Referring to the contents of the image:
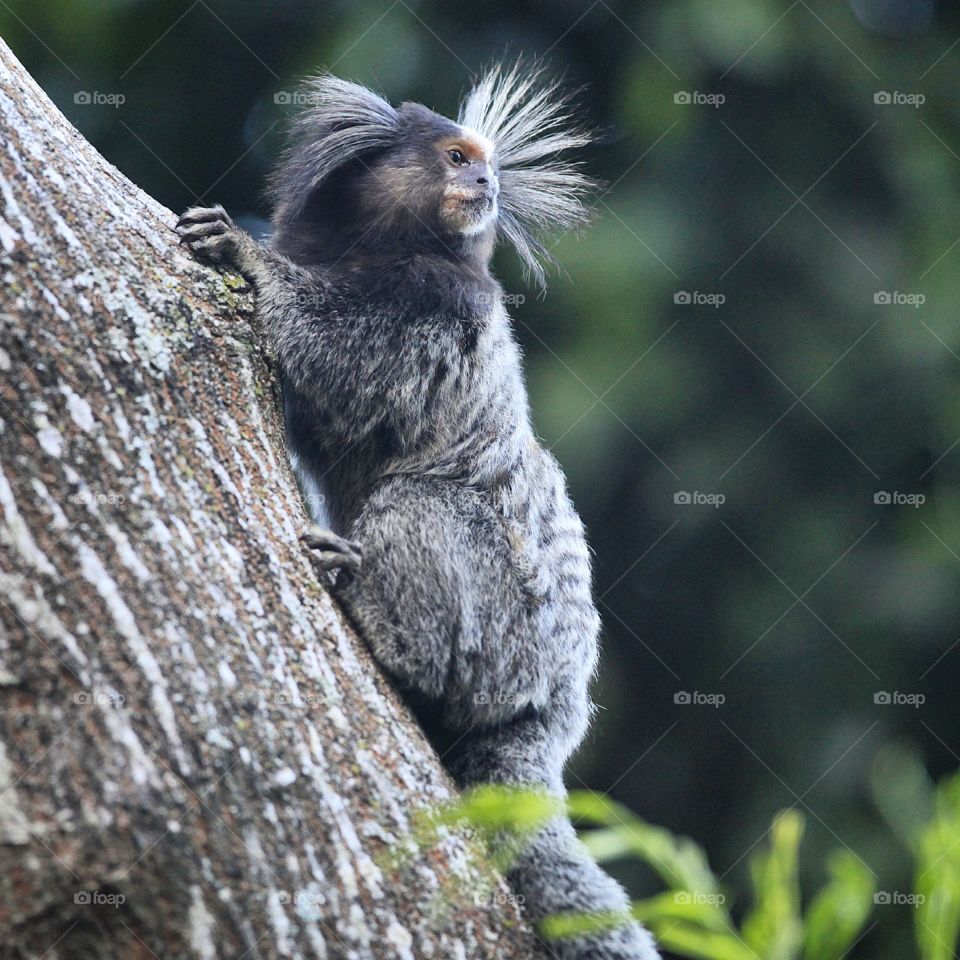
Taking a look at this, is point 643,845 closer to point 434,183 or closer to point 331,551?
point 331,551

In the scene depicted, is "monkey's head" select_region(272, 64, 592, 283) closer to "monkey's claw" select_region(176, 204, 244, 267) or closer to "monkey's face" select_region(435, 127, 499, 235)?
"monkey's face" select_region(435, 127, 499, 235)

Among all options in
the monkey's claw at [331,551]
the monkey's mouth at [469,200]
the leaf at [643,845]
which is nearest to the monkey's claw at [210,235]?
the monkey's claw at [331,551]

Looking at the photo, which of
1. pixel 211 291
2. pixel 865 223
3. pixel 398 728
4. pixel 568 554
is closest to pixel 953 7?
pixel 865 223

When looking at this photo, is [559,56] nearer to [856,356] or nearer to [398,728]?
[856,356]

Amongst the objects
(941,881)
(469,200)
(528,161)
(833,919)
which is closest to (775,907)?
(833,919)

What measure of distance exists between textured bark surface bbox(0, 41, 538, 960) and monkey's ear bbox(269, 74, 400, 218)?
2118 millimetres

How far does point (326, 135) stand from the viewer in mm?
5707

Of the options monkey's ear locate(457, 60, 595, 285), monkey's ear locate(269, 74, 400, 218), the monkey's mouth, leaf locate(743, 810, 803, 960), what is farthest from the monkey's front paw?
leaf locate(743, 810, 803, 960)

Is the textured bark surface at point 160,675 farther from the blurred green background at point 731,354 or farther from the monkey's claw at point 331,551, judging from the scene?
the blurred green background at point 731,354

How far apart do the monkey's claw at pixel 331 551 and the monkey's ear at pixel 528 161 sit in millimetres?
3033

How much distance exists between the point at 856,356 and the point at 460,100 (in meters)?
3.15

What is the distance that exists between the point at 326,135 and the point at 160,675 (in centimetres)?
368

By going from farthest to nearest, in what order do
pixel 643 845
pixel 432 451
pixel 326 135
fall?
1. pixel 326 135
2. pixel 432 451
3. pixel 643 845

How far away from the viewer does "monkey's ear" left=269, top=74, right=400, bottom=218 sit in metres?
5.49
